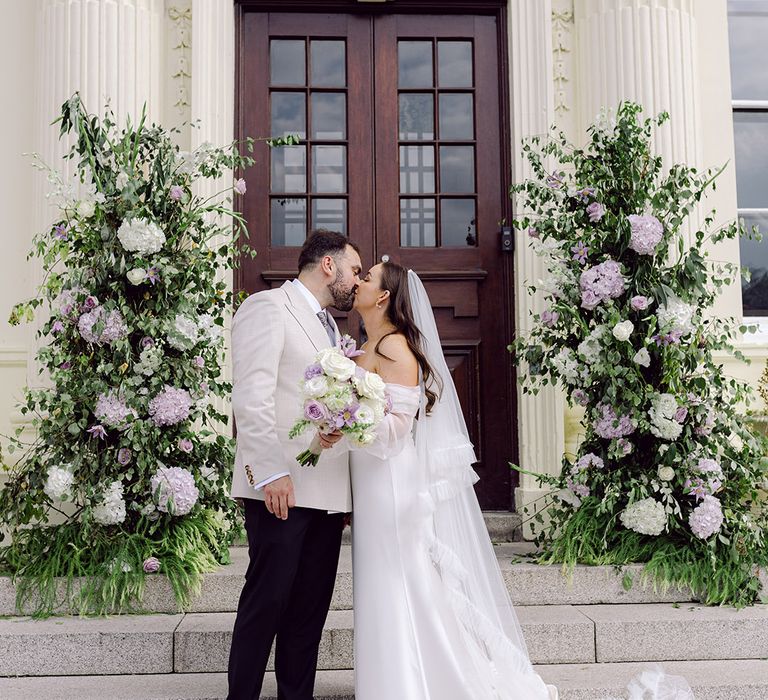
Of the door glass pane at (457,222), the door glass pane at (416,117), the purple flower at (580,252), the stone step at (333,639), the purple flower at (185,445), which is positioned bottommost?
the stone step at (333,639)

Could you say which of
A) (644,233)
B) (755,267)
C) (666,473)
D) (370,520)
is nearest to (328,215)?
(644,233)

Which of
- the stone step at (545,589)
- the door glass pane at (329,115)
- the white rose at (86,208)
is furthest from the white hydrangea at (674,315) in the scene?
the white rose at (86,208)

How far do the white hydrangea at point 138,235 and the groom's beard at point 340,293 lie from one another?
132 centimetres

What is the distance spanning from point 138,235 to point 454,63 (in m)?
2.82

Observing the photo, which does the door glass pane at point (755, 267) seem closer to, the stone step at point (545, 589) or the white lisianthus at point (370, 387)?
the stone step at point (545, 589)

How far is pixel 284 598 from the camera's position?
3.26 m

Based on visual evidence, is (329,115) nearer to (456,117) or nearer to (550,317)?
(456,117)

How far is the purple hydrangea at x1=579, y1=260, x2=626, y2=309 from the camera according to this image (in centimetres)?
462

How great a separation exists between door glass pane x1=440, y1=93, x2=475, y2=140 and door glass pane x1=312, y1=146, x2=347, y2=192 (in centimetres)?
74

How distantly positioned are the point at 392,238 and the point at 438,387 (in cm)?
241

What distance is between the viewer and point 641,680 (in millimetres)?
3682

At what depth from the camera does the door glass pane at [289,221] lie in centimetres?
588

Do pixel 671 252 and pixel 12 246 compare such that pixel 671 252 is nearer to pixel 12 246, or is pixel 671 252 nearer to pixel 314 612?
pixel 314 612

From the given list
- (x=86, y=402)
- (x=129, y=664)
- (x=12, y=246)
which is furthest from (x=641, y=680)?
(x=12, y=246)
